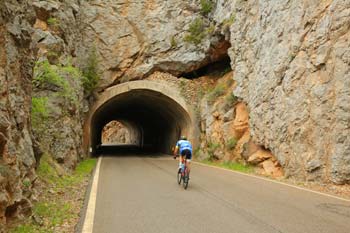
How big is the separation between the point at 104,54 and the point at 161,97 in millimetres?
4952

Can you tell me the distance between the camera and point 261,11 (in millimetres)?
16328

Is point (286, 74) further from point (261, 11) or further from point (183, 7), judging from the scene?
point (183, 7)

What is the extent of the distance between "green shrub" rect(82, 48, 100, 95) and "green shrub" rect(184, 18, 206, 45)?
21.6 feet

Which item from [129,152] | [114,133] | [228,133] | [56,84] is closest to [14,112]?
[56,84]

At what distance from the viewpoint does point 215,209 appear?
6809mm

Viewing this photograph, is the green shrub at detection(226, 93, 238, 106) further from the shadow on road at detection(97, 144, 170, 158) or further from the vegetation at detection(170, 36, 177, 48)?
the shadow on road at detection(97, 144, 170, 158)

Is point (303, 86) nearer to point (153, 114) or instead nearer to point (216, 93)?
point (216, 93)

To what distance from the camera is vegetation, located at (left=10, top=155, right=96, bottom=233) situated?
544 cm

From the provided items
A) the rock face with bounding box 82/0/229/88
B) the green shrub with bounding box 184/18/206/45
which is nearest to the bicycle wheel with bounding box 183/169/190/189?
the rock face with bounding box 82/0/229/88

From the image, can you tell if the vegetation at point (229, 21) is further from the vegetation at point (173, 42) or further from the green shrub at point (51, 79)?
the green shrub at point (51, 79)

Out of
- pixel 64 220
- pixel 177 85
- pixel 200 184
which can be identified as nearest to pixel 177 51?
pixel 177 85

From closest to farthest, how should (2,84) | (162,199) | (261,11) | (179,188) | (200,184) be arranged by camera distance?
(2,84) < (162,199) < (179,188) < (200,184) < (261,11)

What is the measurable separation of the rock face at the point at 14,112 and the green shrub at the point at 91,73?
15.1 metres

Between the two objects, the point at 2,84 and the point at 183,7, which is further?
the point at 183,7
